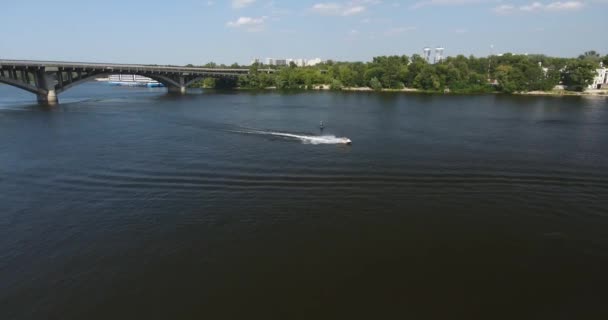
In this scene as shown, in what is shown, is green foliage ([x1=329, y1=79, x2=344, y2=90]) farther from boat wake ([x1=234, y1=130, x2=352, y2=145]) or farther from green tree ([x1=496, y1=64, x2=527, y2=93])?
boat wake ([x1=234, y1=130, x2=352, y2=145])

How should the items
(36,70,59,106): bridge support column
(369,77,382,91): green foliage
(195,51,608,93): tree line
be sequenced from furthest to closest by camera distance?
1. (369,77,382,91): green foliage
2. (195,51,608,93): tree line
3. (36,70,59,106): bridge support column

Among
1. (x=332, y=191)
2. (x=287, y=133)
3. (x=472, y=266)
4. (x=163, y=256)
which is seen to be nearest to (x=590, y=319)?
(x=472, y=266)

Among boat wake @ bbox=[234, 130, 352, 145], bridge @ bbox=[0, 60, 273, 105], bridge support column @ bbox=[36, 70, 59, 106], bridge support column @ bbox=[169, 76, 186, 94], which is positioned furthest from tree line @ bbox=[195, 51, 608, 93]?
boat wake @ bbox=[234, 130, 352, 145]

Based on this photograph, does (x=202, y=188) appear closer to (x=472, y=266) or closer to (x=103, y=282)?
(x=103, y=282)

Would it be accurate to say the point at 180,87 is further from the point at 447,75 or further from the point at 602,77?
the point at 602,77

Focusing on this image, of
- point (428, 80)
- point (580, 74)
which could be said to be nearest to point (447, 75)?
point (428, 80)
